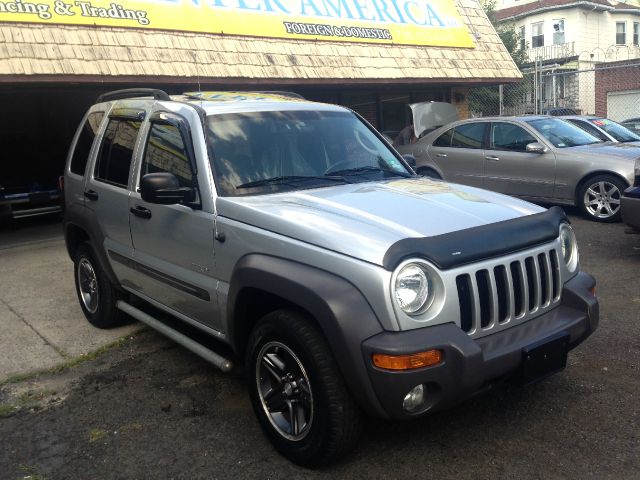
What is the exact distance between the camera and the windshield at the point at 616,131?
413 inches

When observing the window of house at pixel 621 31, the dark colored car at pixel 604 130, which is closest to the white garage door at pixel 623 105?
the window of house at pixel 621 31

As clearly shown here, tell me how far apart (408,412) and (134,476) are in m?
1.45

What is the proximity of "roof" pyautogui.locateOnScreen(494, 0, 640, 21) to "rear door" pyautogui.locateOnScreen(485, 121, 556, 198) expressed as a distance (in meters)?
28.4

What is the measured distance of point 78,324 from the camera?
18.6ft

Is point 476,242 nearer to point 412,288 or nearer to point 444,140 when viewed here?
point 412,288

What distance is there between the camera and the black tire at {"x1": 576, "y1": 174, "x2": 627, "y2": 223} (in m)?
8.93

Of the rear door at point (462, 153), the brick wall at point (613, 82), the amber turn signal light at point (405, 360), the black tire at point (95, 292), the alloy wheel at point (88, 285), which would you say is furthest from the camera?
the brick wall at point (613, 82)

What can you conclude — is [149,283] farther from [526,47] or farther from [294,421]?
[526,47]

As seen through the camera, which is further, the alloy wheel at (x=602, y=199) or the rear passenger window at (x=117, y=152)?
the alloy wheel at (x=602, y=199)

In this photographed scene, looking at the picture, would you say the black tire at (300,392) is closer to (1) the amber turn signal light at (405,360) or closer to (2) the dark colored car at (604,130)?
(1) the amber turn signal light at (405,360)

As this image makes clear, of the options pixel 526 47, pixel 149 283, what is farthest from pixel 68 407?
pixel 526 47

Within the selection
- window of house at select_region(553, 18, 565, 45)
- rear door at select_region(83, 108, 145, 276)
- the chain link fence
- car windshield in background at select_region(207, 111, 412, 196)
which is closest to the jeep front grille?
car windshield in background at select_region(207, 111, 412, 196)

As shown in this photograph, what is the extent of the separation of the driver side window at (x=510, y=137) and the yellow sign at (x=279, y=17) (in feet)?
13.0

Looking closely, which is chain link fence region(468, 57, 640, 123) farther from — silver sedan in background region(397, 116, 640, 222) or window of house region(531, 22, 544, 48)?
silver sedan in background region(397, 116, 640, 222)
